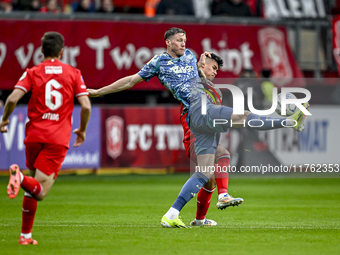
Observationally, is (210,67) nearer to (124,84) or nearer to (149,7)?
(124,84)

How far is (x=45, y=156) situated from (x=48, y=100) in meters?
0.51

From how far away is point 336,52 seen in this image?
16828 millimetres

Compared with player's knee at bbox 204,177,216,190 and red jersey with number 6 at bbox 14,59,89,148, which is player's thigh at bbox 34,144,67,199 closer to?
red jersey with number 6 at bbox 14,59,89,148

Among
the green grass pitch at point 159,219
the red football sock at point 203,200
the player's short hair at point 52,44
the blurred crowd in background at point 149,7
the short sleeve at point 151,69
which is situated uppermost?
the blurred crowd in background at point 149,7

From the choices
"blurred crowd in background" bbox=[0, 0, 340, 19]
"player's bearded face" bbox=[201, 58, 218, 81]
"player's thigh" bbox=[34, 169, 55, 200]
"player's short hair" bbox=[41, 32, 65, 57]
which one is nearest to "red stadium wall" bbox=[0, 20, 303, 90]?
"blurred crowd in background" bbox=[0, 0, 340, 19]

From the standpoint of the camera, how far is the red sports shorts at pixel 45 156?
5.48 metres

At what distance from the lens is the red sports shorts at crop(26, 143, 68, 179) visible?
18.0 feet

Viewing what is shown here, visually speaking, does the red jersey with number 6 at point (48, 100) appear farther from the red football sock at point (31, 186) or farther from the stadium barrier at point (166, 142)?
the stadium barrier at point (166, 142)

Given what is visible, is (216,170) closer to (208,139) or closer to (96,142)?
(208,139)

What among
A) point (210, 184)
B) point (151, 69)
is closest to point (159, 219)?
point (210, 184)

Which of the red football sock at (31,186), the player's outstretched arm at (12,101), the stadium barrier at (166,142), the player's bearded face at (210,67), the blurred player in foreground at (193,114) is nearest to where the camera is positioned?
the red football sock at (31,186)

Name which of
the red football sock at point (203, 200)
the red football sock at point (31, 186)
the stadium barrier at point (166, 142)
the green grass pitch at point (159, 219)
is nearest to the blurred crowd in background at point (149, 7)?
the stadium barrier at point (166, 142)

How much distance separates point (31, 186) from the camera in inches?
208

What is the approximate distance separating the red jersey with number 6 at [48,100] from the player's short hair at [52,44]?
75 millimetres
